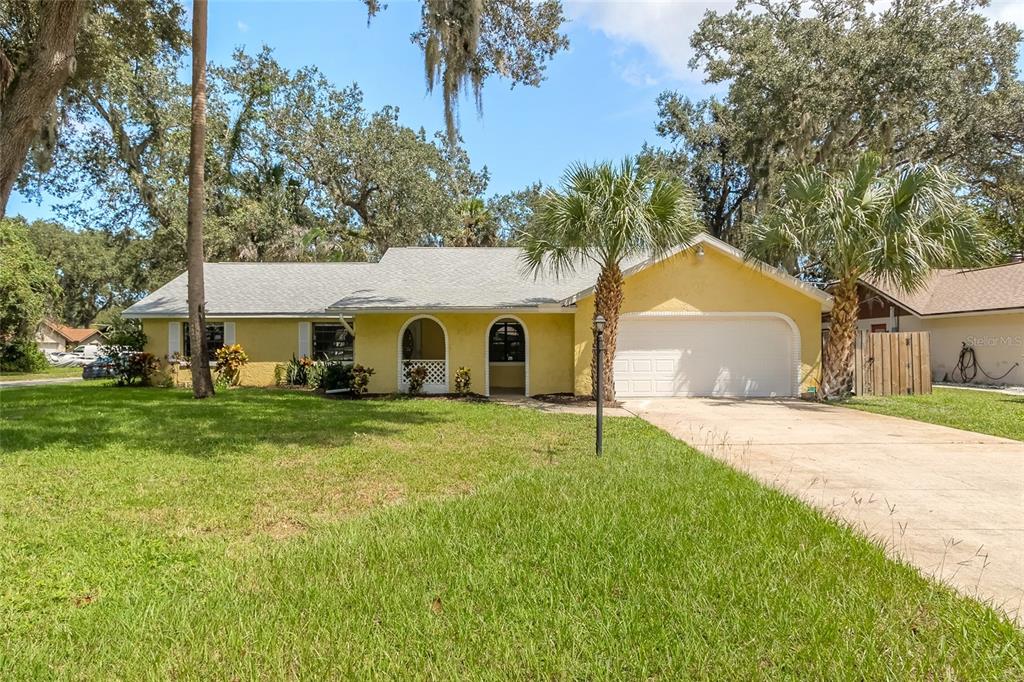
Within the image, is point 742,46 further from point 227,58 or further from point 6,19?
point 227,58

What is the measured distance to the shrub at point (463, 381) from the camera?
556 inches

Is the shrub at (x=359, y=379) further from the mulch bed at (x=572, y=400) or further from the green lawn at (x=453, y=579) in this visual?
the green lawn at (x=453, y=579)

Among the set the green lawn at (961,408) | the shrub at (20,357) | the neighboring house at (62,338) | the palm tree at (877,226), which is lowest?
the green lawn at (961,408)

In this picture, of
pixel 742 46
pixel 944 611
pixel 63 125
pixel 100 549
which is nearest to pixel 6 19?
pixel 63 125

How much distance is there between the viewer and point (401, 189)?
81.4 ft

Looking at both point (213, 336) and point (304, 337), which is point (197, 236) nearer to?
point (304, 337)

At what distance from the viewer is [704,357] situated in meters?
13.9

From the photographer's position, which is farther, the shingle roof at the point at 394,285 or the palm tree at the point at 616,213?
the shingle roof at the point at 394,285

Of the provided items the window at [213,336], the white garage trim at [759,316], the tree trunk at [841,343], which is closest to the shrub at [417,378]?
the white garage trim at [759,316]

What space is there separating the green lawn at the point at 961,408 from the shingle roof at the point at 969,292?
3933 mm

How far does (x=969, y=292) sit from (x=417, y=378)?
1981cm

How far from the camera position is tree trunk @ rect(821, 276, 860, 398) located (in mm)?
12562

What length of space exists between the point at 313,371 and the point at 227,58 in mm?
17522
